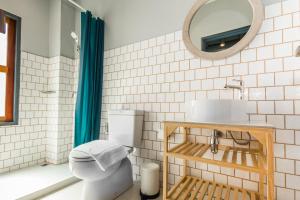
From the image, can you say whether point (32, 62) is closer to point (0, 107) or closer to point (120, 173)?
point (0, 107)

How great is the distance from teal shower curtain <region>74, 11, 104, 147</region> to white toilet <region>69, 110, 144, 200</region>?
284mm

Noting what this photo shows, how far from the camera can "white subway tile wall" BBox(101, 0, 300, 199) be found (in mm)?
1096

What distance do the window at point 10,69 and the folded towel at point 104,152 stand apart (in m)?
1.26

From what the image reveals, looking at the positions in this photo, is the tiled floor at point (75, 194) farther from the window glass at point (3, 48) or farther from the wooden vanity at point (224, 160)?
the window glass at point (3, 48)

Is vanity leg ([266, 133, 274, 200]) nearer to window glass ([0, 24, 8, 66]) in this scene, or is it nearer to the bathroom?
the bathroom

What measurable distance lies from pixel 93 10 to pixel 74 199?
2.10 m

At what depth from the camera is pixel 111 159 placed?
1360 millimetres

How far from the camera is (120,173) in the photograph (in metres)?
1.51

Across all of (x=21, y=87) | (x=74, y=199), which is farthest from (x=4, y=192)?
(x=21, y=87)

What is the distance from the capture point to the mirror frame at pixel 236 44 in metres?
1.20

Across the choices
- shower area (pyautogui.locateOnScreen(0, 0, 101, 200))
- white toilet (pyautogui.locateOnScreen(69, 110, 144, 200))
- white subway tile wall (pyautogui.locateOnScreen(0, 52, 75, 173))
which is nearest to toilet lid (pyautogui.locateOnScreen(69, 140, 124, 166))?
white toilet (pyautogui.locateOnScreen(69, 110, 144, 200))

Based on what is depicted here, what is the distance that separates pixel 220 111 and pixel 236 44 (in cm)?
61

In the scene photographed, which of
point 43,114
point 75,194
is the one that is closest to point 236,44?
point 75,194

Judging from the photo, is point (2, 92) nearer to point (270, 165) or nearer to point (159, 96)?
point (159, 96)
